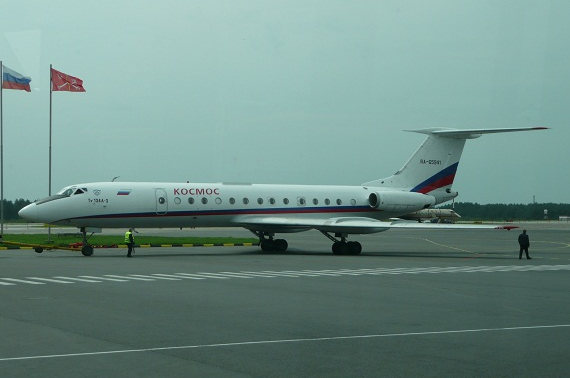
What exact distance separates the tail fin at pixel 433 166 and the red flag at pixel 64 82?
682 inches

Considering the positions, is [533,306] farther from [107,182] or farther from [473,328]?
[107,182]

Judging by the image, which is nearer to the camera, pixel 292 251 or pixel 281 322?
pixel 281 322

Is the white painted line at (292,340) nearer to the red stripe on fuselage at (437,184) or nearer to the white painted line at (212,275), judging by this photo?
the white painted line at (212,275)

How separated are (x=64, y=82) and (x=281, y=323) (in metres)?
34.4

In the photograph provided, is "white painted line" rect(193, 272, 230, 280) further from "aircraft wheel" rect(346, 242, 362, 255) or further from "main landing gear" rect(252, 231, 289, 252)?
"main landing gear" rect(252, 231, 289, 252)

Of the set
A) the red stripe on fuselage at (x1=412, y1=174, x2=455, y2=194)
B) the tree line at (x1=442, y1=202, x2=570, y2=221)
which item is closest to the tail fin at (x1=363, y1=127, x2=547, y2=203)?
the red stripe on fuselage at (x1=412, y1=174, x2=455, y2=194)

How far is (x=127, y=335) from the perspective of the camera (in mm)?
11641

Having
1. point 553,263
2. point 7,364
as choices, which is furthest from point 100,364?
point 553,263

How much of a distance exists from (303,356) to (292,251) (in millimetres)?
28467

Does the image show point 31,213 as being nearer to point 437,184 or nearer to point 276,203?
point 276,203

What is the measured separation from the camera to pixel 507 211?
11294 cm

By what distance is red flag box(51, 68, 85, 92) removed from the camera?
144 ft

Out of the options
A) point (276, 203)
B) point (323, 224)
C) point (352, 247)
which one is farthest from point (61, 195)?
point (352, 247)

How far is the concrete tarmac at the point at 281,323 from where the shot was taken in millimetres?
9516
